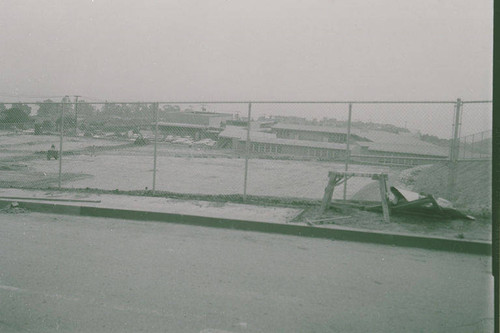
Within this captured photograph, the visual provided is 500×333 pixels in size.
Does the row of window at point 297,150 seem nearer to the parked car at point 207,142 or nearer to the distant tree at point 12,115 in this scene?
the parked car at point 207,142

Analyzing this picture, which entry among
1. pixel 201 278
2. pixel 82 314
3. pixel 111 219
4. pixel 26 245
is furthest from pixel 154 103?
pixel 82 314

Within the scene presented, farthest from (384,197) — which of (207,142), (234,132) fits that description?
(207,142)

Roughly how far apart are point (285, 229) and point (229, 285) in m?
2.93

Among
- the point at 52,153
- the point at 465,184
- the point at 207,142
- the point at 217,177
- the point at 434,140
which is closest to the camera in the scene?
the point at 434,140

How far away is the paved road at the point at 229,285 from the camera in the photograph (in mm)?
4238

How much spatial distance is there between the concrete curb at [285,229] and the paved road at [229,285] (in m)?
0.27

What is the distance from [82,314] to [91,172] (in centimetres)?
1361

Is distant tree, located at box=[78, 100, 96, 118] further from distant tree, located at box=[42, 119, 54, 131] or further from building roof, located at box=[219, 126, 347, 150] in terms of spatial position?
building roof, located at box=[219, 126, 347, 150]

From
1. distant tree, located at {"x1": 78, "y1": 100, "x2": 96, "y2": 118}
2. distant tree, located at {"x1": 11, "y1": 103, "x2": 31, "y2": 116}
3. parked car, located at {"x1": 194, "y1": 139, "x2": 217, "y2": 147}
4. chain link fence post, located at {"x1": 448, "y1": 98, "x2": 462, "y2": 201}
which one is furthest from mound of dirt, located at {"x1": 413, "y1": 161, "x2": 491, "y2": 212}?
distant tree, located at {"x1": 11, "y1": 103, "x2": 31, "y2": 116}

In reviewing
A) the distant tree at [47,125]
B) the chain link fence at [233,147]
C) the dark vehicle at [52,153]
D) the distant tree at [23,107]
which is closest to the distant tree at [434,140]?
the chain link fence at [233,147]

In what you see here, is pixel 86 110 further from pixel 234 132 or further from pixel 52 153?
pixel 52 153

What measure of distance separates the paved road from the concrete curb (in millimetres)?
270

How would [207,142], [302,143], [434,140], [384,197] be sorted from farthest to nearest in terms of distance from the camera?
[207,142]
[302,143]
[434,140]
[384,197]

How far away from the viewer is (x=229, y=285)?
5238 mm
